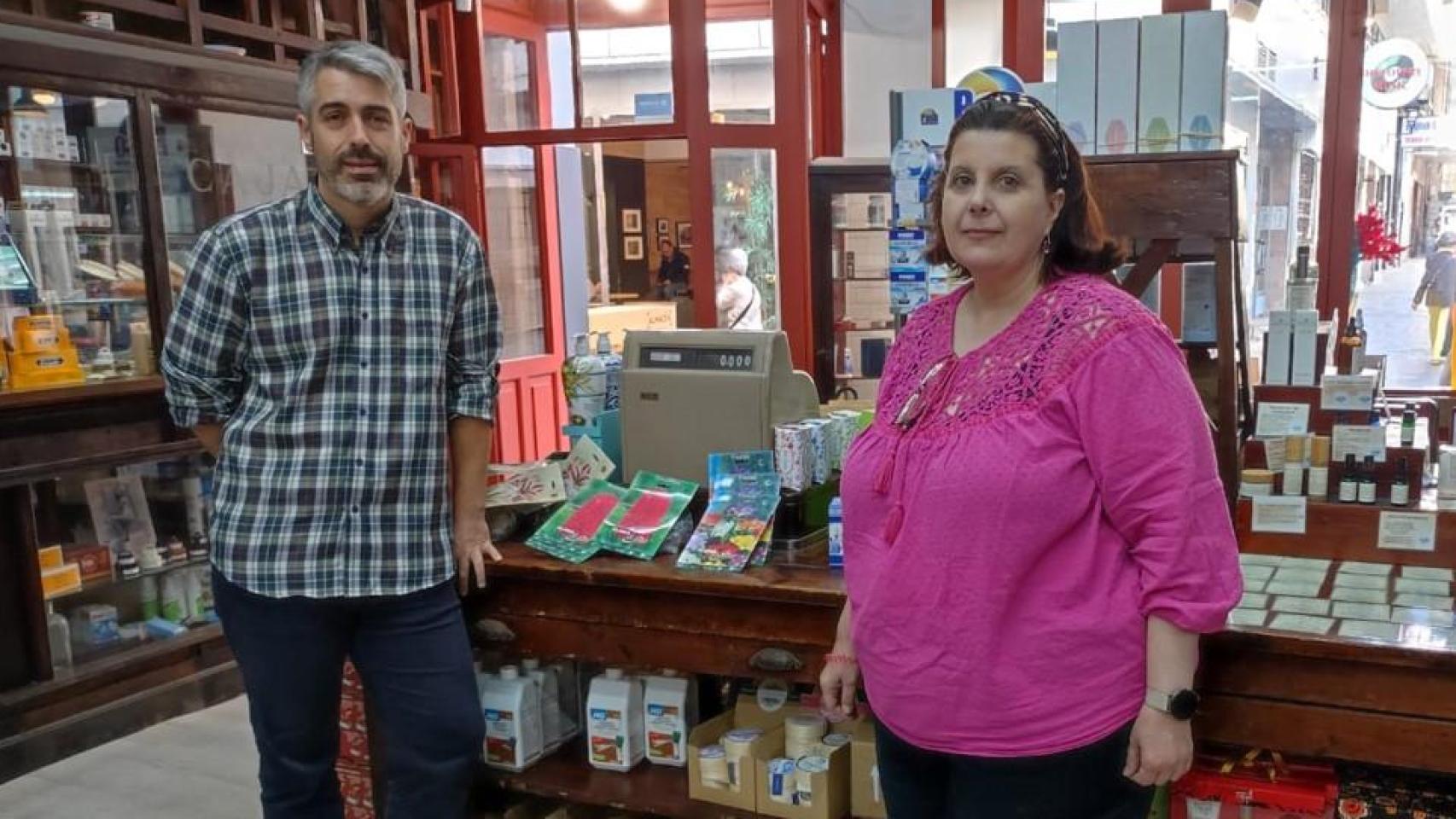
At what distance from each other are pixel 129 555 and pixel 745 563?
8.86ft

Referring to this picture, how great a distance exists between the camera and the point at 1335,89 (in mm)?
4738

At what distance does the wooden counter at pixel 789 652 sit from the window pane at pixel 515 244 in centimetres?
396

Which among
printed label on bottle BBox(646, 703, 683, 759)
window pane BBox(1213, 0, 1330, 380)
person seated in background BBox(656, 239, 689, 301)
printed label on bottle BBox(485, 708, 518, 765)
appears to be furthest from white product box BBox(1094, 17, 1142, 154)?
person seated in background BBox(656, 239, 689, 301)

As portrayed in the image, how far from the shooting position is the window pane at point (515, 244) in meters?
6.18

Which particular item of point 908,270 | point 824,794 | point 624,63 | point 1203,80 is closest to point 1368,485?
point 1203,80

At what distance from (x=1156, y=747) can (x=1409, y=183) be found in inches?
174

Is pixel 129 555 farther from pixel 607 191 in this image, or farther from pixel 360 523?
pixel 607 191

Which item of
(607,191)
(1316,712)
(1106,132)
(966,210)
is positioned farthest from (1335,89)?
(607,191)

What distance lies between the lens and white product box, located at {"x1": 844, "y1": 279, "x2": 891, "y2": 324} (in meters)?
5.75

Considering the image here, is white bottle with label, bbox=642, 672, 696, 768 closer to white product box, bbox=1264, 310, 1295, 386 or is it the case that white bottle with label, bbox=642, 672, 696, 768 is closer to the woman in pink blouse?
the woman in pink blouse

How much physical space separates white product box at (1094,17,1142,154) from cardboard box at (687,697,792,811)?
1314mm

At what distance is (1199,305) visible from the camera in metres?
2.50

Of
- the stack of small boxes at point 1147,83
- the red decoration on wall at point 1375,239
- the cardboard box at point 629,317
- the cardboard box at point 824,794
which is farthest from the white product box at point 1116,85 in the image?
the cardboard box at point 629,317

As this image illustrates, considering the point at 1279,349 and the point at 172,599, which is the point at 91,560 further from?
the point at 1279,349
